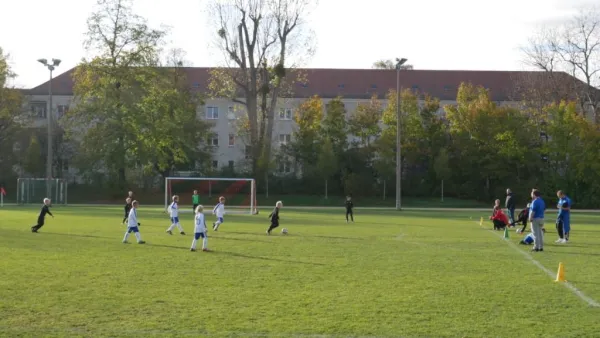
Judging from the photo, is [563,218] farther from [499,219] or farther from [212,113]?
[212,113]

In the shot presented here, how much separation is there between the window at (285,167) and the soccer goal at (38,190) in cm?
2443

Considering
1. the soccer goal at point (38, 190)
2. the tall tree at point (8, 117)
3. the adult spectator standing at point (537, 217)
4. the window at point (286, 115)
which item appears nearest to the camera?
the adult spectator standing at point (537, 217)

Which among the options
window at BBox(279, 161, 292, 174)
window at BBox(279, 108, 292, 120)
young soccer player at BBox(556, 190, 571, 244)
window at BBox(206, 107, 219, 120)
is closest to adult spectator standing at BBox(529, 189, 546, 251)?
young soccer player at BBox(556, 190, 571, 244)

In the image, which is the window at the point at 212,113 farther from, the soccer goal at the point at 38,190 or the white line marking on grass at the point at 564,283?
the white line marking on grass at the point at 564,283

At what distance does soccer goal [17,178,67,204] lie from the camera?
50.0m

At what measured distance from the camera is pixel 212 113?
8531 cm

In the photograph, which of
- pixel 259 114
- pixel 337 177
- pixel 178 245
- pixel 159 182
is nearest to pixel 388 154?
pixel 337 177

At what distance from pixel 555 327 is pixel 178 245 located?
12.4m

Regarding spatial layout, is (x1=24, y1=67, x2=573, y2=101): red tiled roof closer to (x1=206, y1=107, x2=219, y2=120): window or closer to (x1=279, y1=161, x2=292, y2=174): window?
(x1=206, y1=107, x2=219, y2=120): window

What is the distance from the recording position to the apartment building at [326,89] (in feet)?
273

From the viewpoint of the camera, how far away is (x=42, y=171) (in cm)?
6981

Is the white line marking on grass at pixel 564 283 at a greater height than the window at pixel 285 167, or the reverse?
the window at pixel 285 167

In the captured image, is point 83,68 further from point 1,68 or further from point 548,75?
point 548,75

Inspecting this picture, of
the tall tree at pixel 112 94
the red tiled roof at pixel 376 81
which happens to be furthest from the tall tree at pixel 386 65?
the tall tree at pixel 112 94
